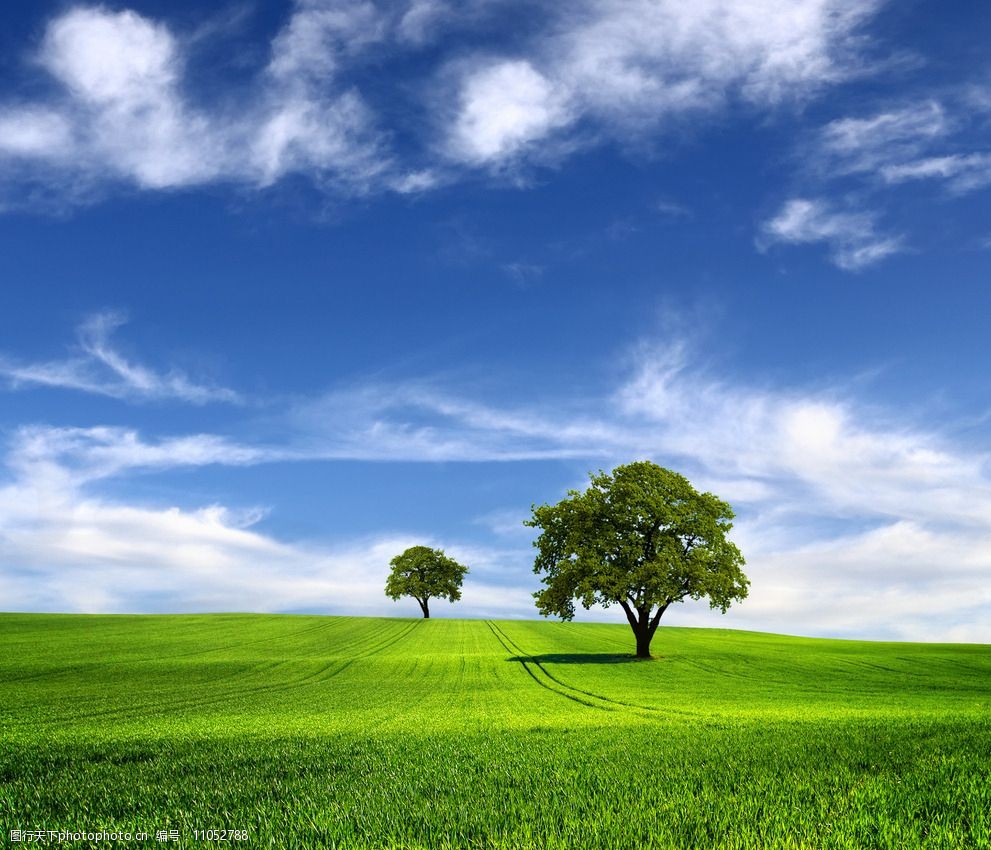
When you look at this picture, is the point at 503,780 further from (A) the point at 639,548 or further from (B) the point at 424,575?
(B) the point at 424,575

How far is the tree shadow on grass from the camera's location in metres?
49.9

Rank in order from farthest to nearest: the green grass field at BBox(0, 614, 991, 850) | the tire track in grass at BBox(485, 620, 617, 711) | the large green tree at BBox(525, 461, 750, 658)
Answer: the large green tree at BBox(525, 461, 750, 658), the tire track in grass at BBox(485, 620, 617, 711), the green grass field at BBox(0, 614, 991, 850)

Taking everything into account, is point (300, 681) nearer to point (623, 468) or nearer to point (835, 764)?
point (623, 468)

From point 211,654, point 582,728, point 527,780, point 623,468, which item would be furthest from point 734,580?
point 527,780

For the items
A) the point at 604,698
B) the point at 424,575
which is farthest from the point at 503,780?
the point at 424,575

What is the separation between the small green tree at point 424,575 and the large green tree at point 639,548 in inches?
2438

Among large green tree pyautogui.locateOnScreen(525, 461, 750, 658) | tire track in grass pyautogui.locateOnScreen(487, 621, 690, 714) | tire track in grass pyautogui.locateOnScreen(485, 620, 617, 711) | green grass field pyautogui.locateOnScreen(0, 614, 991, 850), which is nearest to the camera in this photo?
green grass field pyautogui.locateOnScreen(0, 614, 991, 850)

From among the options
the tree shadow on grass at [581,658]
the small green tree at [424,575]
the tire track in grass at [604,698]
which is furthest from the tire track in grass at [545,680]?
the small green tree at [424,575]

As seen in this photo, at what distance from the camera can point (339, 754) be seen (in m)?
10.1

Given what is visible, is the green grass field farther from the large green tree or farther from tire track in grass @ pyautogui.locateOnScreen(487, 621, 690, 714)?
the large green tree

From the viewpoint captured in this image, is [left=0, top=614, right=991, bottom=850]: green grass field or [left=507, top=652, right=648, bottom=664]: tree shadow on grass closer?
[left=0, top=614, right=991, bottom=850]: green grass field

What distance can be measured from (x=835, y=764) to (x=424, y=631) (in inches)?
3177

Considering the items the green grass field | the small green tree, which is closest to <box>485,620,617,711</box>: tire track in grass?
the green grass field

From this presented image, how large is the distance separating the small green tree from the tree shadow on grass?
5517cm
